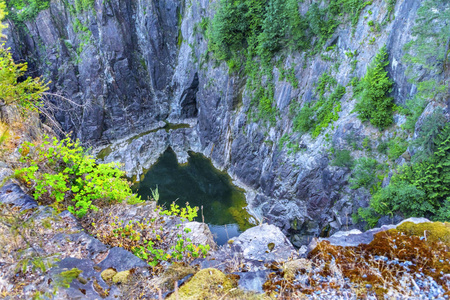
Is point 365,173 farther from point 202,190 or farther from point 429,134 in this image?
point 202,190

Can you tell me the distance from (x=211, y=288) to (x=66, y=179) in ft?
14.7

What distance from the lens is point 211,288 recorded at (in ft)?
→ 9.68

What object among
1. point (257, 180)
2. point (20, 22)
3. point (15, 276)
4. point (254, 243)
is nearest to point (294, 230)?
point (257, 180)

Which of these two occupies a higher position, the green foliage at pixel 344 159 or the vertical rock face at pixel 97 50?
the vertical rock face at pixel 97 50

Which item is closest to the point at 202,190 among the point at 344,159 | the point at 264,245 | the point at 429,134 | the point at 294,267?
the point at 344,159

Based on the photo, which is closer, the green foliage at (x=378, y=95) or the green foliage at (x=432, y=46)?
the green foliage at (x=432, y=46)

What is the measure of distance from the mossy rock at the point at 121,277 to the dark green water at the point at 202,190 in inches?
462

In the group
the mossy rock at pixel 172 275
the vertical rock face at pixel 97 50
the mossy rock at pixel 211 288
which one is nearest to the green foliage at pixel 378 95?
the mossy rock at pixel 211 288

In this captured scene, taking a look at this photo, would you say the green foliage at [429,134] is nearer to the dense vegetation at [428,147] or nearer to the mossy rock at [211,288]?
the dense vegetation at [428,147]

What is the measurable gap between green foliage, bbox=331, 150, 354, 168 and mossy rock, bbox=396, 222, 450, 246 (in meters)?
8.43

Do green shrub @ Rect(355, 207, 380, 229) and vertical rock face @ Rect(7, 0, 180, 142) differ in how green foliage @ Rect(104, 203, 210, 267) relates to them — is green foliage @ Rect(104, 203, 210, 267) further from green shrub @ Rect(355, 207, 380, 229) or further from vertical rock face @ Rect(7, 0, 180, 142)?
vertical rock face @ Rect(7, 0, 180, 142)

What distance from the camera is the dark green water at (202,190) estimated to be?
17.1 m

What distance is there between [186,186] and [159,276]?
18396 mm

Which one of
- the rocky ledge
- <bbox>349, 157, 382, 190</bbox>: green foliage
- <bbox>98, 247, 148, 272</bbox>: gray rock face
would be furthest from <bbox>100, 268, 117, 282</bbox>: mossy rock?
<bbox>349, 157, 382, 190</bbox>: green foliage
